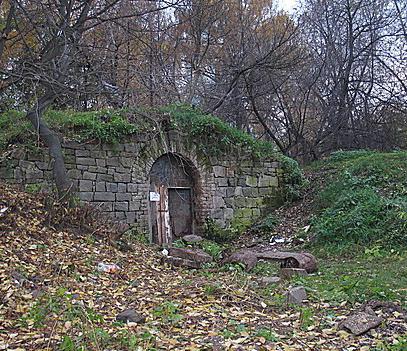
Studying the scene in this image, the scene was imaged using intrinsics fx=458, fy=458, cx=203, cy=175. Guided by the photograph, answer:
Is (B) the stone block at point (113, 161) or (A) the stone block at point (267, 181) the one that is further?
(A) the stone block at point (267, 181)

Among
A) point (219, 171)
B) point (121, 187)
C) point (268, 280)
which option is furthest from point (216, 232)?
point (268, 280)

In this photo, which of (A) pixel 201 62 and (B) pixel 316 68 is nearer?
(A) pixel 201 62

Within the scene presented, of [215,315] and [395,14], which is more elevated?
[395,14]

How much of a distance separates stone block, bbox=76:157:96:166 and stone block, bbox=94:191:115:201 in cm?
62

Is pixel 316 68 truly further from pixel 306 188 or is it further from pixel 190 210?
pixel 190 210

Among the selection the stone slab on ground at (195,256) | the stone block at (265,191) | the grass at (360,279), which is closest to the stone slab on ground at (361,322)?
the grass at (360,279)

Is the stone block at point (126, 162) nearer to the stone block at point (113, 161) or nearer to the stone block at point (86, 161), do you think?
the stone block at point (113, 161)

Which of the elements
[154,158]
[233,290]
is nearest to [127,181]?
[154,158]

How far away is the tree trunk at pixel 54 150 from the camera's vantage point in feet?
26.3

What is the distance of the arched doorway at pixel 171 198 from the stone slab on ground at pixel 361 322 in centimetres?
604

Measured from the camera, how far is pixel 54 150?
27.3 ft

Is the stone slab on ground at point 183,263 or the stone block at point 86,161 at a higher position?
the stone block at point 86,161

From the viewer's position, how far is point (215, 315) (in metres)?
4.46

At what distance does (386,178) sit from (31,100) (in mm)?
7862
